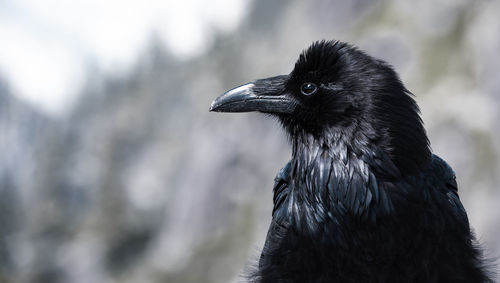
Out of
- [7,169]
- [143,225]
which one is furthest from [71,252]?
[7,169]

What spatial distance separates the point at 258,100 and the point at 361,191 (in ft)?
3.31

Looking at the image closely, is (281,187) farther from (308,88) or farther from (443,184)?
(443,184)

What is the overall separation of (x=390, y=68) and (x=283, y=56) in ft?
67.5

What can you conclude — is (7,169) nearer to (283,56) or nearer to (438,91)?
(283,56)

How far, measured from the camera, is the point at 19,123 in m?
45.3

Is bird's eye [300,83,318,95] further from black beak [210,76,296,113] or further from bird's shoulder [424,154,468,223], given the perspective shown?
bird's shoulder [424,154,468,223]

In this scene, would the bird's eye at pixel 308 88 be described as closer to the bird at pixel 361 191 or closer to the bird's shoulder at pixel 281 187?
the bird at pixel 361 191

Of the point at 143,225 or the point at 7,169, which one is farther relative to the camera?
the point at 7,169

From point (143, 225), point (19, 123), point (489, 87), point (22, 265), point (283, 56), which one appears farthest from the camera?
point (19, 123)

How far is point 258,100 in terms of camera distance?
13.5 feet

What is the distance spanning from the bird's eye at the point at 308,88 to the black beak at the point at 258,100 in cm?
10

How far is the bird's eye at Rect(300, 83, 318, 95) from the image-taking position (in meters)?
3.94

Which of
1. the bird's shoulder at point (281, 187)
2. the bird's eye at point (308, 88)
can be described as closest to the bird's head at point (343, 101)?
the bird's eye at point (308, 88)

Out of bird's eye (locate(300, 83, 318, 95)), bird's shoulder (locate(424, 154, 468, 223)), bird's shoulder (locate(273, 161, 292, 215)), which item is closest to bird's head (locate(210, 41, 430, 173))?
bird's eye (locate(300, 83, 318, 95))
